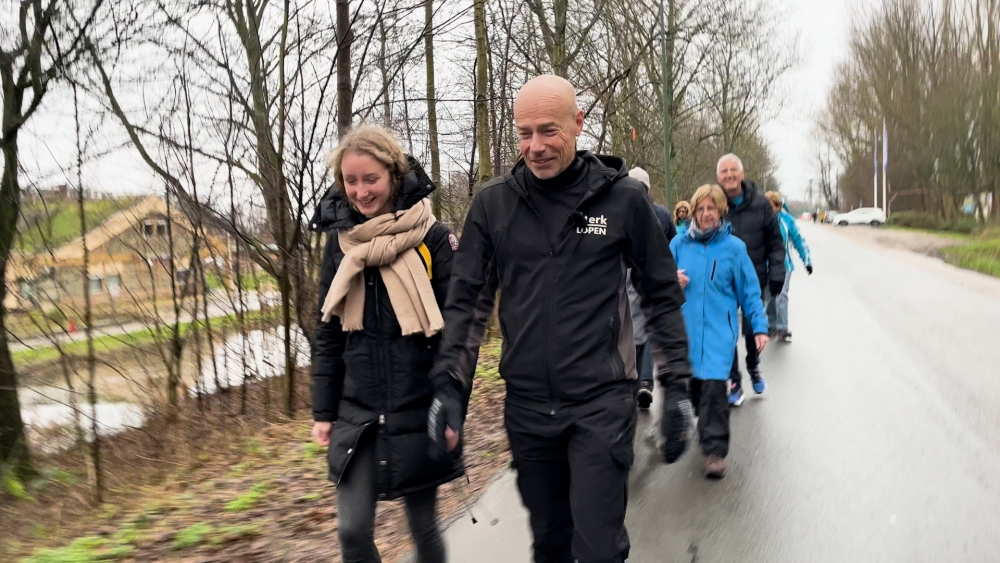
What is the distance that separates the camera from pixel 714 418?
4.69 meters

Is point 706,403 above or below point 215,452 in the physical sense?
above

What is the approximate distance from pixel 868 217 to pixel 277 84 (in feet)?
179

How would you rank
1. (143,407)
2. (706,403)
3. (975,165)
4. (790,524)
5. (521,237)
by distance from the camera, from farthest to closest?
(975,165), (143,407), (706,403), (790,524), (521,237)

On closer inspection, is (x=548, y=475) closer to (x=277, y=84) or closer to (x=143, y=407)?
(x=277, y=84)

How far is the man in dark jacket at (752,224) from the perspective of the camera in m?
6.13

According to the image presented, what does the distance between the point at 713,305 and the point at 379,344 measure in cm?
284

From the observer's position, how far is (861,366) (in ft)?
24.7

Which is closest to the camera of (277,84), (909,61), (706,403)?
(706,403)

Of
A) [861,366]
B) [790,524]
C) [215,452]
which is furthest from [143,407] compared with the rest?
[861,366]

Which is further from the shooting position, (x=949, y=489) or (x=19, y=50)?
(x=19, y=50)

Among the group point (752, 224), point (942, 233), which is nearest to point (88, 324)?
point (752, 224)

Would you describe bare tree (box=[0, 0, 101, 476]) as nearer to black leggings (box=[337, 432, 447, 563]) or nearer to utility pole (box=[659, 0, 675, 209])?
black leggings (box=[337, 432, 447, 563])

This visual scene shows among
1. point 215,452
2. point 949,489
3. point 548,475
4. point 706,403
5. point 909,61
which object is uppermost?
point 909,61

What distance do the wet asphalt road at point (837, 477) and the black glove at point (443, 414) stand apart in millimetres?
1382
